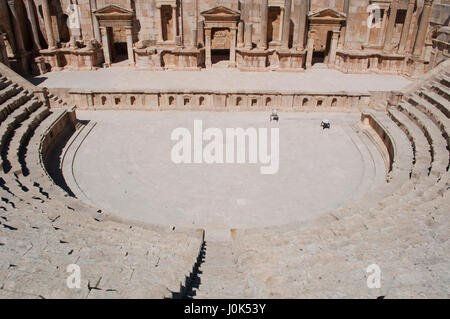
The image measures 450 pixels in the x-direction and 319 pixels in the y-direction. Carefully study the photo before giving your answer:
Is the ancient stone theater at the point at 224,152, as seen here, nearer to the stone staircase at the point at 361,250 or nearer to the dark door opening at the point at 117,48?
the stone staircase at the point at 361,250

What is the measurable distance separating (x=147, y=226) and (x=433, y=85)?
43.8 feet

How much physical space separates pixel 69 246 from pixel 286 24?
2073 cm

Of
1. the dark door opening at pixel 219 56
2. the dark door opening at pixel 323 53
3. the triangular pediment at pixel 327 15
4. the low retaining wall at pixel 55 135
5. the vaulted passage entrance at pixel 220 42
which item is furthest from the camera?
the vaulted passage entrance at pixel 220 42

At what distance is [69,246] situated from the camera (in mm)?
6723

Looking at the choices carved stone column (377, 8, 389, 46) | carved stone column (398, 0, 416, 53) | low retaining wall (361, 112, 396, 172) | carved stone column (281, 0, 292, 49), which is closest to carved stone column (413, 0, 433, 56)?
carved stone column (398, 0, 416, 53)

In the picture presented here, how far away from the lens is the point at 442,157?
34.9ft

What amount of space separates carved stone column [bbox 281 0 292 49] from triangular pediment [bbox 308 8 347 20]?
1527 mm

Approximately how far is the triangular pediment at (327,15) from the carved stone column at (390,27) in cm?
283

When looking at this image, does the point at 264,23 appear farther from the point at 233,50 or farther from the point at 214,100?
the point at 214,100

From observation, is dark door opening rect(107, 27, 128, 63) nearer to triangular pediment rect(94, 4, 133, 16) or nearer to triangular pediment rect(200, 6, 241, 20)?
triangular pediment rect(94, 4, 133, 16)

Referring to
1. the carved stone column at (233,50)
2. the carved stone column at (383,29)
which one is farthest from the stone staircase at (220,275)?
the carved stone column at (383,29)

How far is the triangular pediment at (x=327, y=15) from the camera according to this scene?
23578 millimetres

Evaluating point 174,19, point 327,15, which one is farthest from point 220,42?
point 327,15
